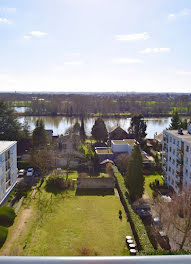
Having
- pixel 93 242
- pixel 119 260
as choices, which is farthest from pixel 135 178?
pixel 119 260

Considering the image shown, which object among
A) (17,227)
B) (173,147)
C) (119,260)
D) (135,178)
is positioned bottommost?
(17,227)

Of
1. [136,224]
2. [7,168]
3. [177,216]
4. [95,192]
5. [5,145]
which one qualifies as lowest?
[95,192]

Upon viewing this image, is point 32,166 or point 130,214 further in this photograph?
point 32,166

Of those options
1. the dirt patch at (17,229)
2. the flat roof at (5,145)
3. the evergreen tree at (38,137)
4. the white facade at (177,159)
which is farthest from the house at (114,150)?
the dirt patch at (17,229)

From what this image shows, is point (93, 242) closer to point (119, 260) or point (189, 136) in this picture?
point (189, 136)

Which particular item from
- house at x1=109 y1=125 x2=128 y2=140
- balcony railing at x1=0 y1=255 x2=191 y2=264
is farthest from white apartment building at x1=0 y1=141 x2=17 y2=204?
house at x1=109 y1=125 x2=128 y2=140

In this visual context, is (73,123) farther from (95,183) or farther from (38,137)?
(95,183)

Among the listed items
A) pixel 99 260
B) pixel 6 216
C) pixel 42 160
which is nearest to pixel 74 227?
pixel 6 216
